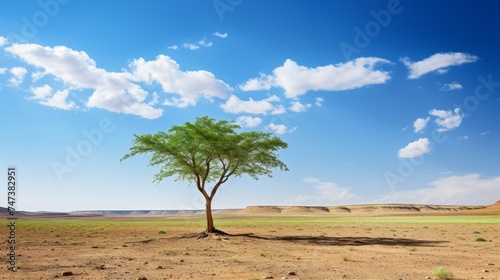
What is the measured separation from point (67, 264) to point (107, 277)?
518 centimetres

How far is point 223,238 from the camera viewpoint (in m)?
36.6

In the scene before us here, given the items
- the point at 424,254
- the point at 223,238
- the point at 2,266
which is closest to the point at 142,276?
the point at 2,266

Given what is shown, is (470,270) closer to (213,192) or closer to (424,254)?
(424,254)

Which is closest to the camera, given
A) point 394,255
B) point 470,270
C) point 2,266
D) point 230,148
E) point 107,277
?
point 107,277

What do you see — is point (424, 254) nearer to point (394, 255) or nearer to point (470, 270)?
point (394, 255)

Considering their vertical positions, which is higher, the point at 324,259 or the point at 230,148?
the point at 230,148

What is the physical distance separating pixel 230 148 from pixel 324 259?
1893cm

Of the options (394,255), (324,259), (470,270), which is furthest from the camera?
(394,255)

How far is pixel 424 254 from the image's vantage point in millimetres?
24906

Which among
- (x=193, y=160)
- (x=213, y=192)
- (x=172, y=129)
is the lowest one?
(x=213, y=192)

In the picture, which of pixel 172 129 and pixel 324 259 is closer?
pixel 324 259

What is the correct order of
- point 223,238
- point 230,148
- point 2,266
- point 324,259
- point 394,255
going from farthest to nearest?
point 230,148
point 223,238
point 394,255
point 324,259
point 2,266

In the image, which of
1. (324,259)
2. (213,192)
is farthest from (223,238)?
(324,259)

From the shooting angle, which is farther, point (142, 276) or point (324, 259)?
point (324, 259)
